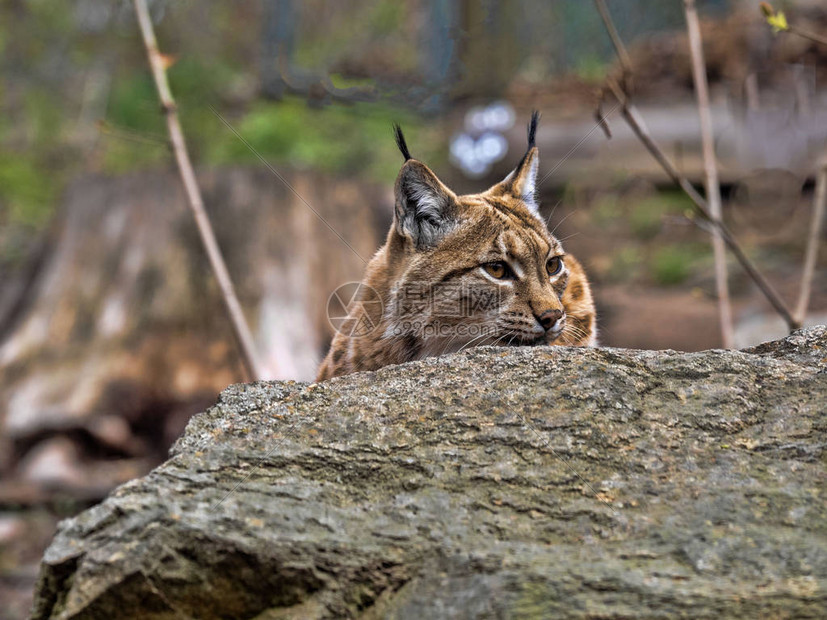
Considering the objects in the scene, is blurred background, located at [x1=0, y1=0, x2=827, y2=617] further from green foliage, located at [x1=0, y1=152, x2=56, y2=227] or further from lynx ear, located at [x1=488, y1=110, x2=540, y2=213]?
lynx ear, located at [x1=488, y1=110, x2=540, y2=213]

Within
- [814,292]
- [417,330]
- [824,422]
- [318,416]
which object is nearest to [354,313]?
[417,330]

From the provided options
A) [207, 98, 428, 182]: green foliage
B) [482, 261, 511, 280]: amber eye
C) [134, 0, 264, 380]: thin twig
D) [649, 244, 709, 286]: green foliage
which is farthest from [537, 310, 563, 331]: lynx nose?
[649, 244, 709, 286]: green foliage

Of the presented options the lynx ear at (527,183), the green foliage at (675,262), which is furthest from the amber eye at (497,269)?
the green foliage at (675,262)

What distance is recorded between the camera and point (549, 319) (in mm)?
3439

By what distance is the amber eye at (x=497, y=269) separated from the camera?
368cm

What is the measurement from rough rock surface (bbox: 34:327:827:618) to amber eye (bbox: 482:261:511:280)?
1.05 m

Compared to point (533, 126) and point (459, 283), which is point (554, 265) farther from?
point (533, 126)

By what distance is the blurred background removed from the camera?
7055 mm

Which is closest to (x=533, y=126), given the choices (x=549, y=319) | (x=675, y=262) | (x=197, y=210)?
(x=549, y=319)

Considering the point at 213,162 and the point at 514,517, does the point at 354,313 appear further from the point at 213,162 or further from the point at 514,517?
the point at 213,162

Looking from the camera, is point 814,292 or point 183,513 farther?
point 814,292

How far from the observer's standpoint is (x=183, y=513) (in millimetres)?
2117

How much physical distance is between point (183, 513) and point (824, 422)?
1.76 metres

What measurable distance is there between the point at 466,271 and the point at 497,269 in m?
0.14
